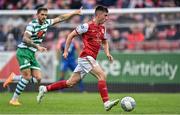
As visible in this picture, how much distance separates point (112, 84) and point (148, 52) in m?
1.73

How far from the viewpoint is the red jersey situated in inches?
545

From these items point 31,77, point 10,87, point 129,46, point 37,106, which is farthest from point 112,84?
point 37,106

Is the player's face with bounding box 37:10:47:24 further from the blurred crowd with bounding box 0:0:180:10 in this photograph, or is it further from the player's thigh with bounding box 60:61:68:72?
the blurred crowd with bounding box 0:0:180:10

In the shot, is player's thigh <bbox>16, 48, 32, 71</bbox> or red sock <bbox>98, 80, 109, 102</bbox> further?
player's thigh <bbox>16, 48, 32, 71</bbox>

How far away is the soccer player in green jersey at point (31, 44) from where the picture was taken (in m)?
15.8

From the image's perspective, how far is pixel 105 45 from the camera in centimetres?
1423

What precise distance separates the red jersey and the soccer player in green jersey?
161cm

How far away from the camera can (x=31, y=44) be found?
15609 millimetres

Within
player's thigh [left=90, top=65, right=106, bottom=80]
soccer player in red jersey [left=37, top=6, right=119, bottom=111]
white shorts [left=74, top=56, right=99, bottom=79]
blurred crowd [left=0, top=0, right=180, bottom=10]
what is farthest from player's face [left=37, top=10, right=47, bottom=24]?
blurred crowd [left=0, top=0, right=180, bottom=10]

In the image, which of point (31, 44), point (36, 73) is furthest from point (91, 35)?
point (36, 73)

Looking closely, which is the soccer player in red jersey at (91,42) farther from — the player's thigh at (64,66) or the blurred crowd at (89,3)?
the blurred crowd at (89,3)

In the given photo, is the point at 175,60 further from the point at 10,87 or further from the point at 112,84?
the point at 10,87

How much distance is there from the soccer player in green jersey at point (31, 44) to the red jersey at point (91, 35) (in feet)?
5.28

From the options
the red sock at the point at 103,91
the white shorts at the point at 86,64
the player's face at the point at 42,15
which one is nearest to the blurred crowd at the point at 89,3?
the player's face at the point at 42,15
